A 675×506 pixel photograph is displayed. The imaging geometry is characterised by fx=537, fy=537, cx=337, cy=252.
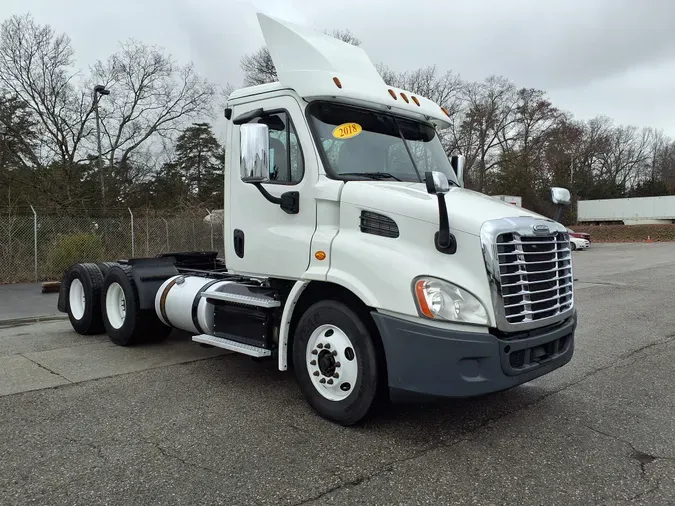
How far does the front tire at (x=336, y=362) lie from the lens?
12.8 feet

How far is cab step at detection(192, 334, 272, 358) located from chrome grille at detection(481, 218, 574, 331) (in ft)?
6.84

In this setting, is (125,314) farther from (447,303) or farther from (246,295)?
(447,303)

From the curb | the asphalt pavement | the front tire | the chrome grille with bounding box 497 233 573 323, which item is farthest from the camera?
the asphalt pavement

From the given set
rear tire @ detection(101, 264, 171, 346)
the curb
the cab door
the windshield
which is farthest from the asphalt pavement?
the windshield

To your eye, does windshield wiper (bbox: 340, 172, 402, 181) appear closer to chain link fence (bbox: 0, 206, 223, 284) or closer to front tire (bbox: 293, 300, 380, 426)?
front tire (bbox: 293, 300, 380, 426)

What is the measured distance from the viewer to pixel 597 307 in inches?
418

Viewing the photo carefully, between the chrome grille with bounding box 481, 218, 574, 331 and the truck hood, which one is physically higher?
the truck hood

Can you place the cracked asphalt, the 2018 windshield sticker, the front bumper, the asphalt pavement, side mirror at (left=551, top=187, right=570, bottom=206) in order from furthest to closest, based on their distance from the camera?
the asphalt pavement < side mirror at (left=551, top=187, right=570, bottom=206) < the 2018 windshield sticker < the front bumper < the cracked asphalt

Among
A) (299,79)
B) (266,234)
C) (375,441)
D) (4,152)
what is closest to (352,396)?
(375,441)

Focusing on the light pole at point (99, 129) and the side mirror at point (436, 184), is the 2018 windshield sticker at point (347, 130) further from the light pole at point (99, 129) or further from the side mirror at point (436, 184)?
the light pole at point (99, 129)

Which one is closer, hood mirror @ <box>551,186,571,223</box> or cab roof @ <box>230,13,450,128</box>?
cab roof @ <box>230,13,450,128</box>

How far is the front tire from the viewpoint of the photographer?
3.91 metres

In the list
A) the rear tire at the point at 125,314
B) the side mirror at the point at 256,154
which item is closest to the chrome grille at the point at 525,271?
the side mirror at the point at 256,154

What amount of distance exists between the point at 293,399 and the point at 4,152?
26169 mm
